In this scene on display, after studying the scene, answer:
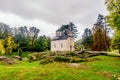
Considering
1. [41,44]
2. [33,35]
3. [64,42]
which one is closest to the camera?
[64,42]

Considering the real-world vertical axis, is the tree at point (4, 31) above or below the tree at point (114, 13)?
above

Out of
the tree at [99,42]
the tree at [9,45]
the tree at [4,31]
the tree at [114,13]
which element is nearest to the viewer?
the tree at [114,13]

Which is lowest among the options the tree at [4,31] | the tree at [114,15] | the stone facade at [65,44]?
the stone facade at [65,44]

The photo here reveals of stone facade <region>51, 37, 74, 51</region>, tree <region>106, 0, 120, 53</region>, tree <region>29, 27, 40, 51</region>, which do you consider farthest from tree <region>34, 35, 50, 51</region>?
tree <region>106, 0, 120, 53</region>

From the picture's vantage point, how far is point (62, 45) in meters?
67.8

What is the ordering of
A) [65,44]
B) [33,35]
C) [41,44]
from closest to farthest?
[65,44], [41,44], [33,35]

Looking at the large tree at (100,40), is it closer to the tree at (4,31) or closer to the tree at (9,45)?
the tree at (9,45)

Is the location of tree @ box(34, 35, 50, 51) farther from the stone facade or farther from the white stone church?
the stone facade

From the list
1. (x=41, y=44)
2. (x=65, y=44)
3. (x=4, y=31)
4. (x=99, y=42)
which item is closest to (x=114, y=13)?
(x=65, y=44)

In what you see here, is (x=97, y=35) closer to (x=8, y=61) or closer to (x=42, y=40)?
(x=42, y=40)

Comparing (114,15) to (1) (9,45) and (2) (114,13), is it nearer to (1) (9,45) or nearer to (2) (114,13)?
(2) (114,13)

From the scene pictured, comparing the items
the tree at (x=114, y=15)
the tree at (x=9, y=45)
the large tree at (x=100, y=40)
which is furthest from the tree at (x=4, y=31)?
the tree at (x=114, y=15)

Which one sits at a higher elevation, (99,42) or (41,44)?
(41,44)

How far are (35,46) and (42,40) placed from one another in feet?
12.8
